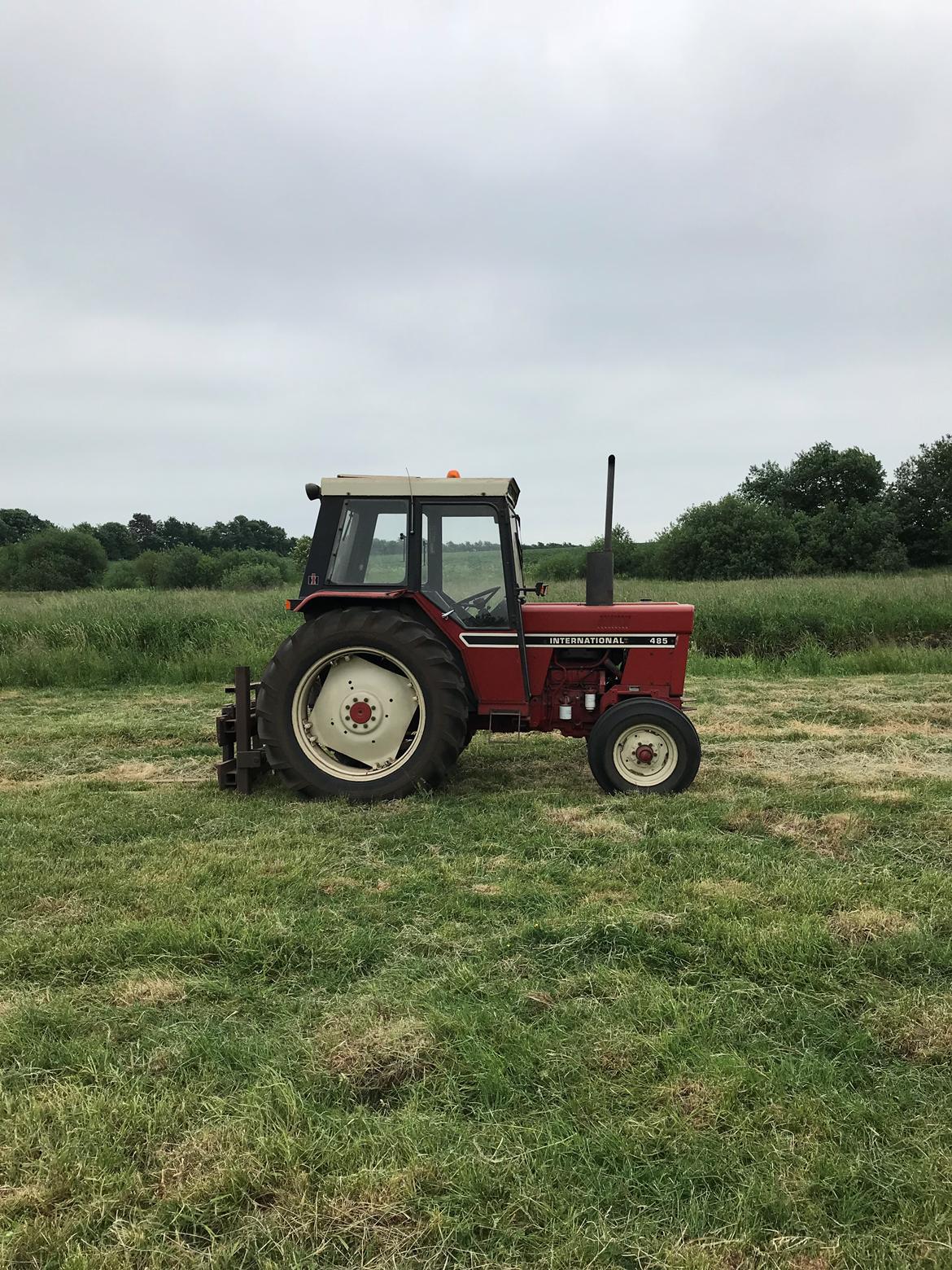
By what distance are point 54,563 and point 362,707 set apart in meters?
37.6

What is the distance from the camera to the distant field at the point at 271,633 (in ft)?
36.8

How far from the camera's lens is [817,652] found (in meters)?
11.8

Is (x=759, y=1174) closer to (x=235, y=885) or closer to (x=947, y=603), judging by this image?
(x=235, y=885)

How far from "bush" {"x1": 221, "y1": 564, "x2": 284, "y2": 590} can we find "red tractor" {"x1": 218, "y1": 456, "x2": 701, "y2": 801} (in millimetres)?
21770

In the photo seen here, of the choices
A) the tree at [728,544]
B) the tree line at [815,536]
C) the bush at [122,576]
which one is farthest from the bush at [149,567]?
the tree at [728,544]

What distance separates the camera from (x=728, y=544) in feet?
128

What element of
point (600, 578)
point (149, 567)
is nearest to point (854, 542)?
point (149, 567)

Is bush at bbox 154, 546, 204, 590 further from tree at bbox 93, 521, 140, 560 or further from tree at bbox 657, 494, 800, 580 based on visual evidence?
tree at bbox 657, 494, 800, 580

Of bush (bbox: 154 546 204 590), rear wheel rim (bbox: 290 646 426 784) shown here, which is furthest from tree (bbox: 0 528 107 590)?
rear wheel rim (bbox: 290 646 426 784)

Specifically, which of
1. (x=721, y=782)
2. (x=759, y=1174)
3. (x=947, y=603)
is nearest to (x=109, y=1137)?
(x=759, y=1174)

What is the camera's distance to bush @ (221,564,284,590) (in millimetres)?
27531

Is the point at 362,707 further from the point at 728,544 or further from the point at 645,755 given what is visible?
the point at 728,544

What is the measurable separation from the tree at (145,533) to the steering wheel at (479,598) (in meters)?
49.4

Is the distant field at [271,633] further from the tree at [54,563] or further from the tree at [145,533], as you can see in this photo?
the tree at [145,533]
